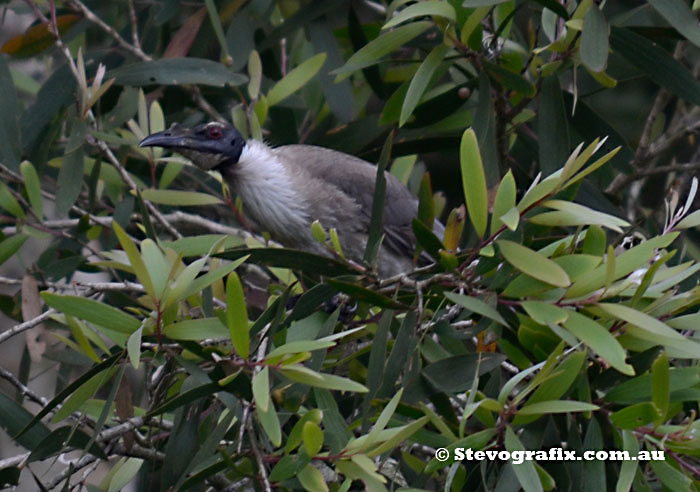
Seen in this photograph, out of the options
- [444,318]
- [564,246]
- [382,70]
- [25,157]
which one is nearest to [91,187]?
[25,157]

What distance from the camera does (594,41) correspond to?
2.20 metres

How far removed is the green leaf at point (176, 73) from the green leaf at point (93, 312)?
1.27 meters

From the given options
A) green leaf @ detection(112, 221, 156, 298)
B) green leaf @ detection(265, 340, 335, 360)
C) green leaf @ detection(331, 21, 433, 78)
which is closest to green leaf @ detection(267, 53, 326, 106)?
green leaf @ detection(331, 21, 433, 78)

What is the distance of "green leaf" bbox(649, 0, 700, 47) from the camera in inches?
89.8

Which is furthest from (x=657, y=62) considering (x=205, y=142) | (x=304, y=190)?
(x=205, y=142)

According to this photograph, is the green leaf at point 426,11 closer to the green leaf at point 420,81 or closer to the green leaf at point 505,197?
the green leaf at point 420,81

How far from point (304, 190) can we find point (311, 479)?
5.29ft

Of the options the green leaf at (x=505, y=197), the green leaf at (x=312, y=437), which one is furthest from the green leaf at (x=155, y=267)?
the green leaf at (x=505, y=197)

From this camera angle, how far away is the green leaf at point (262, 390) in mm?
1606

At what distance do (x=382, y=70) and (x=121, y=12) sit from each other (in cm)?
119

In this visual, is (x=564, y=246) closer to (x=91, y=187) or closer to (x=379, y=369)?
(x=379, y=369)

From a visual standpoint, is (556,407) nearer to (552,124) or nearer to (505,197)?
(505,197)

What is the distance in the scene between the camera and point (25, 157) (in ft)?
10.3

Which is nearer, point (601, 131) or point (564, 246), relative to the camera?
point (564, 246)
